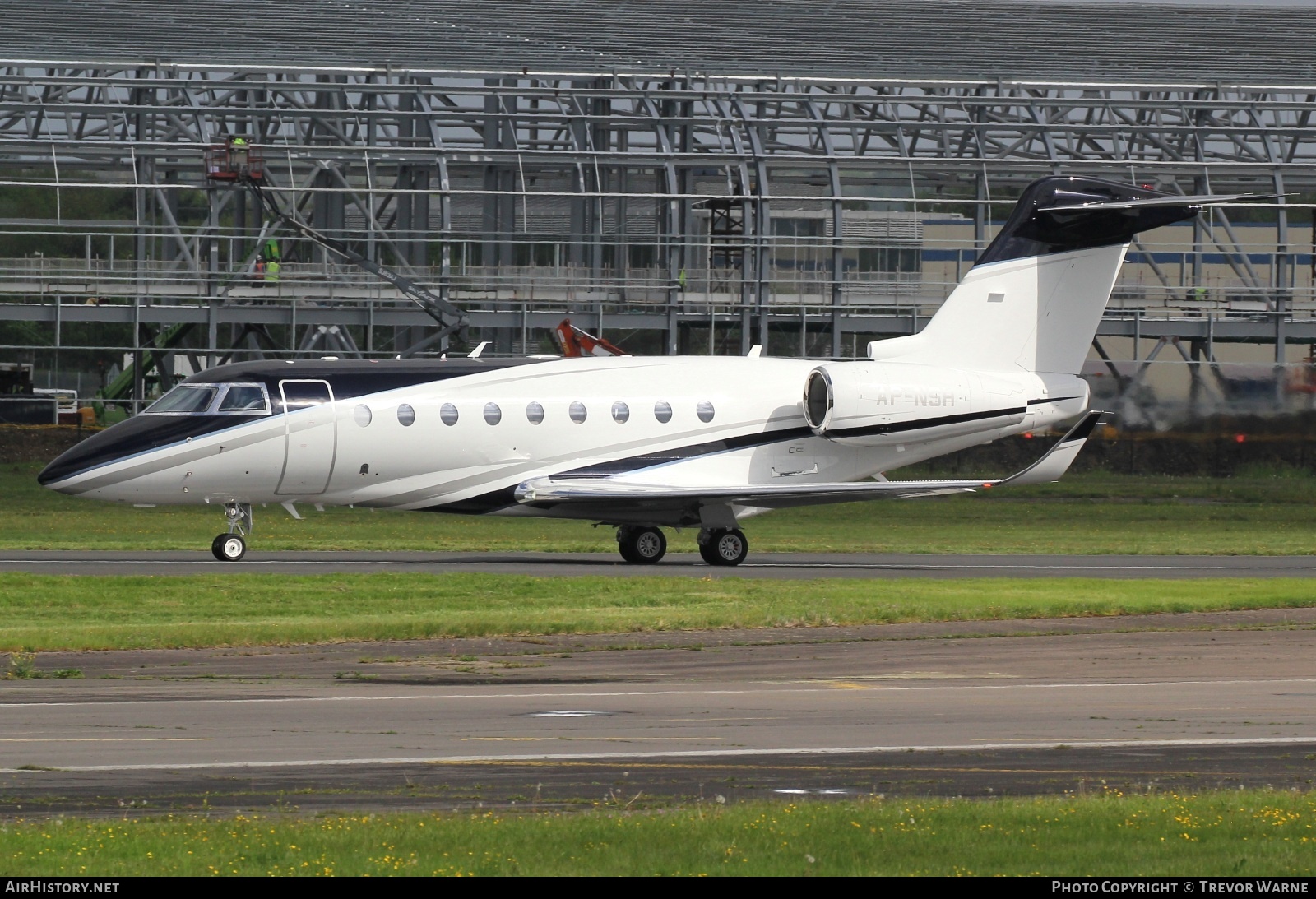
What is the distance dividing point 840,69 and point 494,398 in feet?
80.2

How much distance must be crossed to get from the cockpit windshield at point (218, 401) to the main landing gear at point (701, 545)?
714 centimetres

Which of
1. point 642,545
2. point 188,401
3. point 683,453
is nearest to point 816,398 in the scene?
point 683,453

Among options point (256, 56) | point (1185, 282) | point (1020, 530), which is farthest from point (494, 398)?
point (1185, 282)

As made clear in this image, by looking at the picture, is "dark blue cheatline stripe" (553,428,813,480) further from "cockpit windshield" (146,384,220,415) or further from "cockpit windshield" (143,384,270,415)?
"cockpit windshield" (146,384,220,415)

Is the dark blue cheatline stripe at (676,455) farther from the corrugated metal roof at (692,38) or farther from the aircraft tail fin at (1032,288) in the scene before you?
the corrugated metal roof at (692,38)

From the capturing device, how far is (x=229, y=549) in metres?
29.8

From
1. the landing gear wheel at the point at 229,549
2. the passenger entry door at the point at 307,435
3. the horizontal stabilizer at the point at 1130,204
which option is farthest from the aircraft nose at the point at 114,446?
the horizontal stabilizer at the point at 1130,204

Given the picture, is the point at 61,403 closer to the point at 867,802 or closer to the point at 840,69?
the point at 840,69

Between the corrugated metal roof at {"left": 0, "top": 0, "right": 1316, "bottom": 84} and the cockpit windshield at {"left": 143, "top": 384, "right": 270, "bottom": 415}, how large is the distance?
848 inches

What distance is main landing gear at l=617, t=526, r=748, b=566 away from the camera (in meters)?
32.1

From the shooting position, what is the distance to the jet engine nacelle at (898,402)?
3206 cm

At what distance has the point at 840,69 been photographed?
51.6 m

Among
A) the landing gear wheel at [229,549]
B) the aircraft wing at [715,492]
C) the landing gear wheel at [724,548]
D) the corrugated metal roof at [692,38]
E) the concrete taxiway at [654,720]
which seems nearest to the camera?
the concrete taxiway at [654,720]

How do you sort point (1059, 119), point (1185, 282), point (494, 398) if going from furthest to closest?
1. point (1059, 119)
2. point (1185, 282)
3. point (494, 398)
